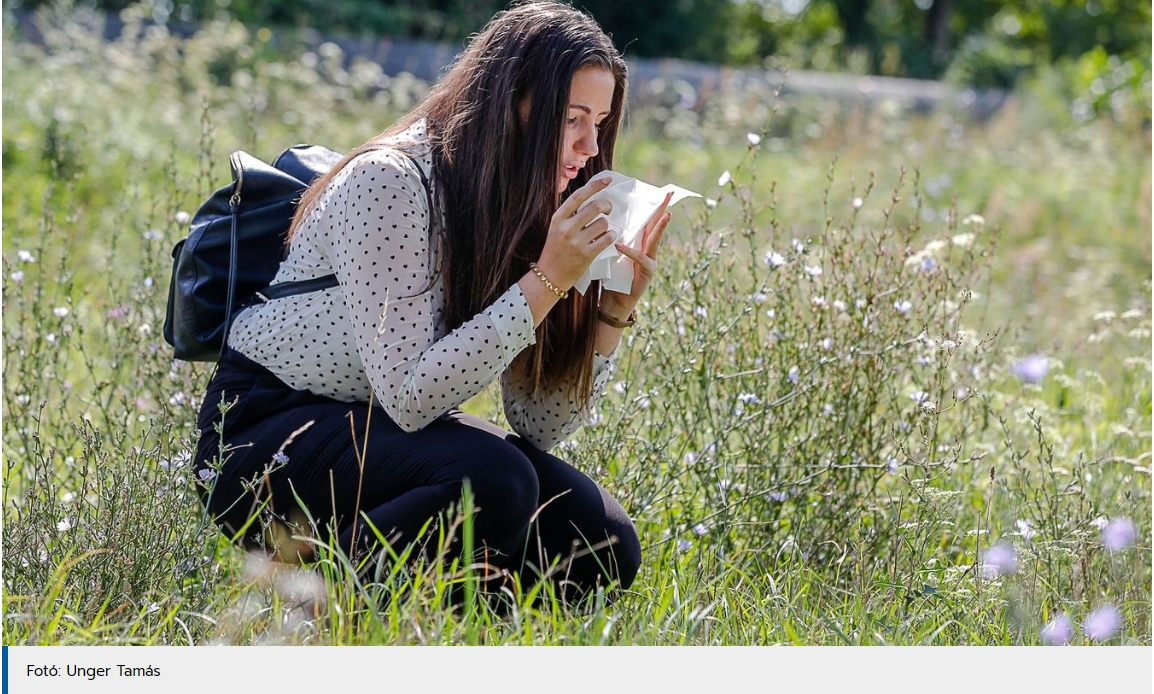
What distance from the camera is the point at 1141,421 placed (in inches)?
141

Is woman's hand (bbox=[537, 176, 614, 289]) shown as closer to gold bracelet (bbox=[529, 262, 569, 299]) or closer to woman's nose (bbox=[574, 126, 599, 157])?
gold bracelet (bbox=[529, 262, 569, 299])

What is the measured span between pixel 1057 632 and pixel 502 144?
4.25ft

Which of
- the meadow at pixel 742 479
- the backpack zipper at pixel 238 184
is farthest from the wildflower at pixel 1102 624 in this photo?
the backpack zipper at pixel 238 184

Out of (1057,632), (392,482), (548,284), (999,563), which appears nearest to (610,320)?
(548,284)

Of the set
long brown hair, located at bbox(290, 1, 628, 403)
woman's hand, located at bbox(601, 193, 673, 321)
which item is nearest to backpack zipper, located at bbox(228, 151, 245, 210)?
long brown hair, located at bbox(290, 1, 628, 403)

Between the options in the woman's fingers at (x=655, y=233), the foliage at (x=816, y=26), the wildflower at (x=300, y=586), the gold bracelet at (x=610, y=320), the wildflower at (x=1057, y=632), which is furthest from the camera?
the foliage at (x=816, y=26)

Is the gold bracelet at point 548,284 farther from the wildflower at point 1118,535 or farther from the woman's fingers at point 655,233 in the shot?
the wildflower at point 1118,535

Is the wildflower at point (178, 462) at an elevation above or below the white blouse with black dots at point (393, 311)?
below

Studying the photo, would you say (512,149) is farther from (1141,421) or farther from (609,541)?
(1141,421)

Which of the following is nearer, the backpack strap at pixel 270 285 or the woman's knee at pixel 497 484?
the woman's knee at pixel 497 484

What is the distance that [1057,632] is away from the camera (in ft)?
7.37

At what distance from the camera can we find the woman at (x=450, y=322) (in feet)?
7.15

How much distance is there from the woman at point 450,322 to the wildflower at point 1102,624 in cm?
84
